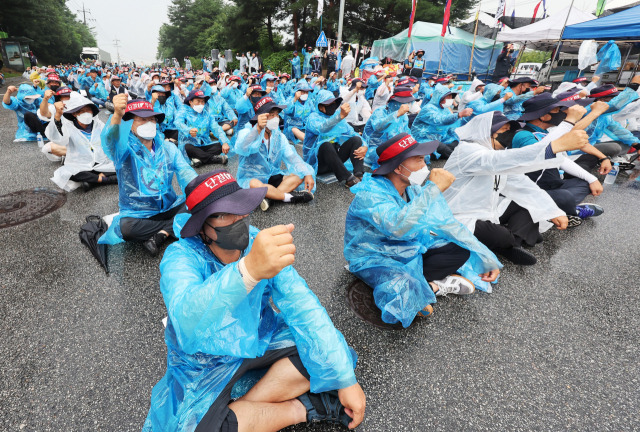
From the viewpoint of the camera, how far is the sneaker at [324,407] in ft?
5.32

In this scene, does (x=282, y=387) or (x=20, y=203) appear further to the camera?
(x=20, y=203)

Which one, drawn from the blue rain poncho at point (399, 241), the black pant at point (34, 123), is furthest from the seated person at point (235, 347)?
the black pant at point (34, 123)

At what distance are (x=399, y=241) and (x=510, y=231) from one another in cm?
166

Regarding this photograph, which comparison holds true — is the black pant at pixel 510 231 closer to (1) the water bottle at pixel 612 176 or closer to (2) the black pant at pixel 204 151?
(1) the water bottle at pixel 612 176

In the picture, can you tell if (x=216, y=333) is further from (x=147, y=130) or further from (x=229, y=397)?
(x=147, y=130)

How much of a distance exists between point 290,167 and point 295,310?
3.23 meters

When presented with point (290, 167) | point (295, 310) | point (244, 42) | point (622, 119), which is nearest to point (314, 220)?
point (290, 167)

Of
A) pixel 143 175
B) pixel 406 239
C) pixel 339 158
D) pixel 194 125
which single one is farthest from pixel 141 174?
pixel 194 125

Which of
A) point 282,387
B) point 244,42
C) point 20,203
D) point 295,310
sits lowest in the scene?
point 20,203

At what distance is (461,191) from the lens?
3084 mm

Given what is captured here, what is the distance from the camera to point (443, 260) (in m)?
2.54

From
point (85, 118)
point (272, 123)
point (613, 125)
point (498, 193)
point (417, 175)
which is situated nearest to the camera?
point (417, 175)

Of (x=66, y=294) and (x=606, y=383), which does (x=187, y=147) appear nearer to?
(x=66, y=294)

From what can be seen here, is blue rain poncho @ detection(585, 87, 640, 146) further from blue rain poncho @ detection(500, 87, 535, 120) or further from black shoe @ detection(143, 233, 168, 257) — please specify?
black shoe @ detection(143, 233, 168, 257)
